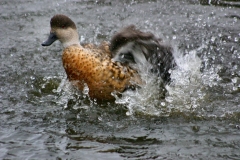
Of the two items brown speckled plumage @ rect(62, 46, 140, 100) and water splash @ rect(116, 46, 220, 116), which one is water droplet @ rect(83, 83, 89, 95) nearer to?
brown speckled plumage @ rect(62, 46, 140, 100)

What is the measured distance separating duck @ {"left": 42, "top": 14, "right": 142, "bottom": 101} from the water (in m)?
0.15

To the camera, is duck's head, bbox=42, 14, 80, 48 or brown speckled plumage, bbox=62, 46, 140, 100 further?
duck's head, bbox=42, 14, 80, 48

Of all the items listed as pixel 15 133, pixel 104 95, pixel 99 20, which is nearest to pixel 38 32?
pixel 99 20

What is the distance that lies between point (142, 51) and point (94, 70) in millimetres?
599

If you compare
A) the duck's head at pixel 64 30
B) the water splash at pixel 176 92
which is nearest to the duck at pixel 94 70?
the duck's head at pixel 64 30

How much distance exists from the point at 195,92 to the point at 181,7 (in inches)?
136

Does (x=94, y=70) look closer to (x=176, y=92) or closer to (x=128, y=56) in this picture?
(x=128, y=56)

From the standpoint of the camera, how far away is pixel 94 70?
5.21 m

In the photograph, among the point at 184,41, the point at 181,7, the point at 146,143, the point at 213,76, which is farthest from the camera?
the point at 181,7

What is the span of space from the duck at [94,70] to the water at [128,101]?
150 millimetres

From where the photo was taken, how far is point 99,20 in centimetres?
837

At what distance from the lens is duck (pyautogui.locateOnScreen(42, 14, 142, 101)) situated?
5.23m

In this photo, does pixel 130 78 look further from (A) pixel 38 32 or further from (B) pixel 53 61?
(A) pixel 38 32

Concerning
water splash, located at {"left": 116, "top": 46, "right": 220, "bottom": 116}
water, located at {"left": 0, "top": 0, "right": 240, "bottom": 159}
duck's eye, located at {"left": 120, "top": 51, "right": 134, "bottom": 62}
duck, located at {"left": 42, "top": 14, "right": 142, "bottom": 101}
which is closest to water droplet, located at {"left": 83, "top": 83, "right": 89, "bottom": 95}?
duck, located at {"left": 42, "top": 14, "right": 142, "bottom": 101}
